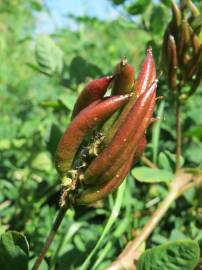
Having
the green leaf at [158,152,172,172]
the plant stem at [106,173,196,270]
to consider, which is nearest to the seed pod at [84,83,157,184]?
the plant stem at [106,173,196,270]

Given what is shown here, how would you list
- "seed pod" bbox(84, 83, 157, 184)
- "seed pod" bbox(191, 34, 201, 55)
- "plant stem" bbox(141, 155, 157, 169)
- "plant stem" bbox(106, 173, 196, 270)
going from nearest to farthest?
"seed pod" bbox(84, 83, 157, 184)
"plant stem" bbox(106, 173, 196, 270)
"seed pod" bbox(191, 34, 201, 55)
"plant stem" bbox(141, 155, 157, 169)

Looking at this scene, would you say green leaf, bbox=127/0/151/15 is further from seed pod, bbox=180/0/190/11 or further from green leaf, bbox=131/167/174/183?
green leaf, bbox=131/167/174/183

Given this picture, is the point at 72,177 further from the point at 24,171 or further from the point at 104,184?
the point at 24,171

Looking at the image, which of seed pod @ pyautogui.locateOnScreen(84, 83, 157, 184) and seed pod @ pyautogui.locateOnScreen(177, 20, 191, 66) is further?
seed pod @ pyautogui.locateOnScreen(177, 20, 191, 66)

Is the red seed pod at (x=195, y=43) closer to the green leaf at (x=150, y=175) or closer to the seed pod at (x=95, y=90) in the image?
the green leaf at (x=150, y=175)

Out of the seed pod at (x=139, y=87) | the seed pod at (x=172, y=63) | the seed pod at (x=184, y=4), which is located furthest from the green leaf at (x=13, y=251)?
the seed pod at (x=184, y=4)
